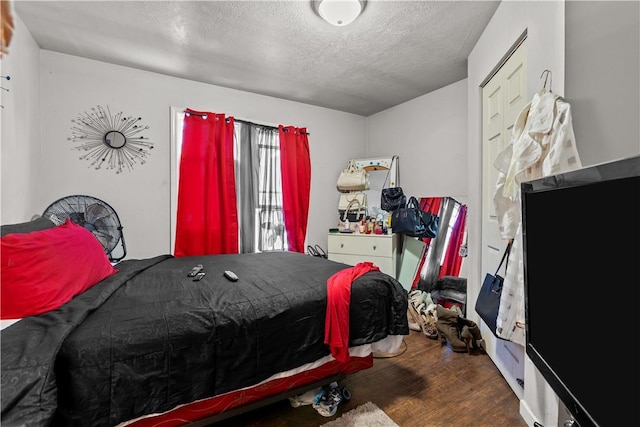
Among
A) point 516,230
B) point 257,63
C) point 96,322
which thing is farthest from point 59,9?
point 516,230

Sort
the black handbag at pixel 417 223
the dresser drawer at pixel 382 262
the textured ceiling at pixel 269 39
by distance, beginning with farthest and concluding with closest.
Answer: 1. the dresser drawer at pixel 382 262
2. the black handbag at pixel 417 223
3. the textured ceiling at pixel 269 39

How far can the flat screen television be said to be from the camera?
0.50 meters

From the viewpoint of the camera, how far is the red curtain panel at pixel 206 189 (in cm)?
291

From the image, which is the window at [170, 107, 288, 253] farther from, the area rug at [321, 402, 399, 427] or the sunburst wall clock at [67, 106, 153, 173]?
the area rug at [321, 402, 399, 427]

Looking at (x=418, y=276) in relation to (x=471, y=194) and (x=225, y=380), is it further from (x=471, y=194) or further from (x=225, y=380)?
(x=225, y=380)

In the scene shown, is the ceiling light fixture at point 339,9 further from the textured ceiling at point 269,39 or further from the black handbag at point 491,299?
the black handbag at point 491,299

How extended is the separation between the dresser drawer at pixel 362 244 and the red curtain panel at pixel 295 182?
0.43 meters

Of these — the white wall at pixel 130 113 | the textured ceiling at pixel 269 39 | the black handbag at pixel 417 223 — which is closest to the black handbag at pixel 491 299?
the black handbag at pixel 417 223

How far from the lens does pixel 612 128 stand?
1133 mm

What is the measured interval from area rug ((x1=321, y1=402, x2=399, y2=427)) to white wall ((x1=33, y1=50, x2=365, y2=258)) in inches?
91.8

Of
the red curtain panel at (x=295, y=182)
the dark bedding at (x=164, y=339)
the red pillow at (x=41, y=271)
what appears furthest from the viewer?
the red curtain panel at (x=295, y=182)

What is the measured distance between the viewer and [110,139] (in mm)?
2637

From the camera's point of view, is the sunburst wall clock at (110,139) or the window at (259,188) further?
the window at (259,188)

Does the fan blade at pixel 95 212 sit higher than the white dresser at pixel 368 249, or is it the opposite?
the fan blade at pixel 95 212
